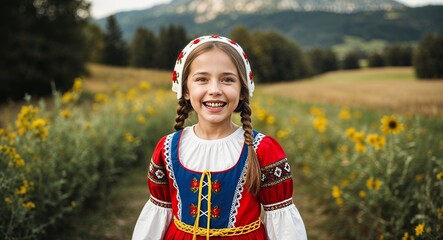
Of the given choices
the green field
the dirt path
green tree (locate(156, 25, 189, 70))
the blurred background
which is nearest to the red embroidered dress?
the blurred background

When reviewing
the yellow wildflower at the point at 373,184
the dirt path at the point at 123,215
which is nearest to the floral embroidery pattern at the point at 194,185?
the yellow wildflower at the point at 373,184

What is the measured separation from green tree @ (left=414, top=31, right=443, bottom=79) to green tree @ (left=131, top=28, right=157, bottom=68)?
2939cm

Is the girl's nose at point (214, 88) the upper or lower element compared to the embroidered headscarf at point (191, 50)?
lower

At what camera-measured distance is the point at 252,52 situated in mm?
39281

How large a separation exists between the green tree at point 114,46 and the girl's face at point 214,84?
160ft

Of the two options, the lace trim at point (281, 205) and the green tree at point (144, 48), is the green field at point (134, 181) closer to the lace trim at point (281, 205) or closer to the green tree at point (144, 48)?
the lace trim at point (281, 205)

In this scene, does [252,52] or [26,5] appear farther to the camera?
[252,52]

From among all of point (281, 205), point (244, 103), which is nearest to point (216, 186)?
point (281, 205)

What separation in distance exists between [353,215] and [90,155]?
2814 mm

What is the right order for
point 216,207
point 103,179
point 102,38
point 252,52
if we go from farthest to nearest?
point 102,38, point 252,52, point 103,179, point 216,207

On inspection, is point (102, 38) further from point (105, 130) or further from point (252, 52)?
point (105, 130)

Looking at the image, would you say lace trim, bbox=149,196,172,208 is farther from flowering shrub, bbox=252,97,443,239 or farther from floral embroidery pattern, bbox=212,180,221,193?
flowering shrub, bbox=252,97,443,239

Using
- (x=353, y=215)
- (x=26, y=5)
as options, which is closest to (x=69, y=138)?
(x=353, y=215)

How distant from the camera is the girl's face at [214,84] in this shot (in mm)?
1534
